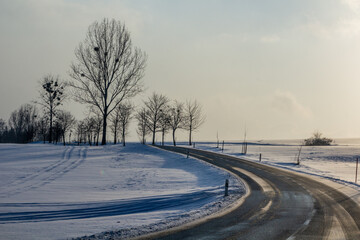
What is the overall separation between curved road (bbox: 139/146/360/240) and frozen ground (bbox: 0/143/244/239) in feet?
3.34

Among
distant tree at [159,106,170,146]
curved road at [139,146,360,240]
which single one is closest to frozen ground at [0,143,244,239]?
curved road at [139,146,360,240]

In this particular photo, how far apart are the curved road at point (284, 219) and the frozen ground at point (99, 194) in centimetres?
102

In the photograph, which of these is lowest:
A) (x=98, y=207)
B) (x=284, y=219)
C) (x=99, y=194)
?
(x=99, y=194)

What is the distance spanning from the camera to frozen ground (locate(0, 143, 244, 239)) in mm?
10627

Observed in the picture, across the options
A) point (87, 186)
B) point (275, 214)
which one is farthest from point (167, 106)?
point (275, 214)

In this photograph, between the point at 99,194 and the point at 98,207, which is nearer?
the point at 98,207

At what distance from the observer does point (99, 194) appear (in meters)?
18.0

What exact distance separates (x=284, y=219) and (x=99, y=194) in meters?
10.0

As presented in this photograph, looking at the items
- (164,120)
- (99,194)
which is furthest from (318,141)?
(99,194)

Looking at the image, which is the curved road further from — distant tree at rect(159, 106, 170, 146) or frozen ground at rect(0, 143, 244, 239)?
distant tree at rect(159, 106, 170, 146)

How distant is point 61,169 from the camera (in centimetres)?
2738

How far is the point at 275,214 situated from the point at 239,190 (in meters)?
6.23

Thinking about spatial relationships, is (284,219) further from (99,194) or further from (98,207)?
(99,194)

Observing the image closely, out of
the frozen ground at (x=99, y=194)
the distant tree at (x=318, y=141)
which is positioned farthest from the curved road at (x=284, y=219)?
the distant tree at (x=318, y=141)
